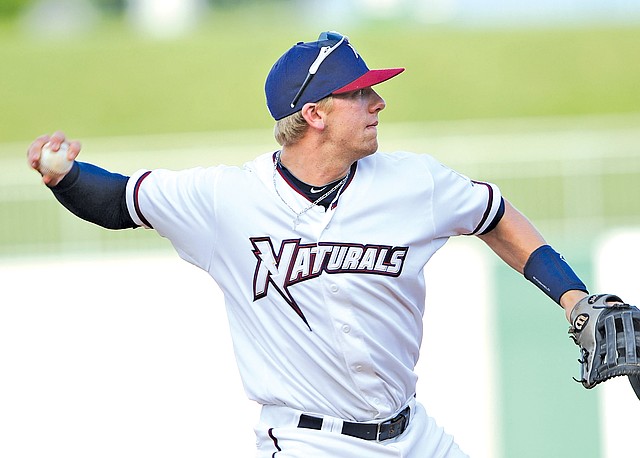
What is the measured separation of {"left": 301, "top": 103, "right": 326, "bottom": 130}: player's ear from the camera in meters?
4.02

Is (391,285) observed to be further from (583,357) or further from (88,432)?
(88,432)

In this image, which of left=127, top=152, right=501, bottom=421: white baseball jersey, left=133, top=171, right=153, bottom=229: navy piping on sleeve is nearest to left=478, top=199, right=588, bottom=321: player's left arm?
left=127, top=152, right=501, bottom=421: white baseball jersey

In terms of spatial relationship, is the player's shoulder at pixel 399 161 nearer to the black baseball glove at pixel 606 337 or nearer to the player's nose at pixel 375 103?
the player's nose at pixel 375 103

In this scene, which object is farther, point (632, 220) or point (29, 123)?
point (29, 123)

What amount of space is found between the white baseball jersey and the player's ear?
23cm

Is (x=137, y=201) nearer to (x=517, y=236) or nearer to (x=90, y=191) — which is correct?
(x=90, y=191)

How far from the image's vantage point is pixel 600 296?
13.0ft

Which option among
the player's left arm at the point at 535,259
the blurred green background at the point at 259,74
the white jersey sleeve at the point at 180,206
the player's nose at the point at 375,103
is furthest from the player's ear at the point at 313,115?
the blurred green background at the point at 259,74

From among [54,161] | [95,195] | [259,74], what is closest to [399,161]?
[95,195]

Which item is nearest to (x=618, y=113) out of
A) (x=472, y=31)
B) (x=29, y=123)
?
(x=472, y=31)

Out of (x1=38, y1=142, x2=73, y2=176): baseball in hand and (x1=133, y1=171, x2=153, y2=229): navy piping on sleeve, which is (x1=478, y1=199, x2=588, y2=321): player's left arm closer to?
(x1=133, y1=171, x2=153, y2=229): navy piping on sleeve

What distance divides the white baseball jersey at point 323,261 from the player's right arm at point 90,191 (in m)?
0.05

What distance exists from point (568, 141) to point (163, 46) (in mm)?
14436

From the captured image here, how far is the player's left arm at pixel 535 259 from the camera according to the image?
406cm
